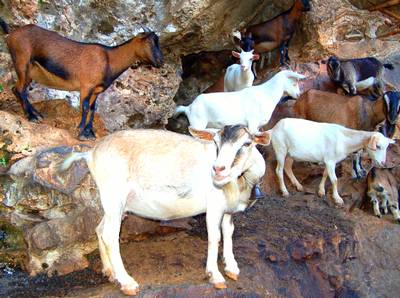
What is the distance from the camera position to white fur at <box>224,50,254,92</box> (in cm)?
831

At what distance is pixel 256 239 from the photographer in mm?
5805

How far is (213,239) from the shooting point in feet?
15.4

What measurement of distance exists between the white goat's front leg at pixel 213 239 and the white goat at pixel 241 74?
4.07 m

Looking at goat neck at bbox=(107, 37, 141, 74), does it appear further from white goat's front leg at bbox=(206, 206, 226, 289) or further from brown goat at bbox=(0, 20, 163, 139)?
white goat's front leg at bbox=(206, 206, 226, 289)

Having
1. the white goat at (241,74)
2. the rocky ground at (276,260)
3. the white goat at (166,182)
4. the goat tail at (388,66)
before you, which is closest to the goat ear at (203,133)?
the white goat at (166,182)

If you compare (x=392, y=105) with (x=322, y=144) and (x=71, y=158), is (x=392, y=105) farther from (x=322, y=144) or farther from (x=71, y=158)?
(x=71, y=158)

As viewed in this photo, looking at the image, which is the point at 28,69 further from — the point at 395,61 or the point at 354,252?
the point at 395,61

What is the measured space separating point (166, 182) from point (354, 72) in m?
5.22

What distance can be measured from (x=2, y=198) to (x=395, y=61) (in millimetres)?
7062

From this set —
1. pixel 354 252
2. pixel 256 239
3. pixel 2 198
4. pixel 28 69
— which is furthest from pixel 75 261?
pixel 354 252

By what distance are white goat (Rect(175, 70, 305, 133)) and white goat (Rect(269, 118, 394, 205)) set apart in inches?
14.0

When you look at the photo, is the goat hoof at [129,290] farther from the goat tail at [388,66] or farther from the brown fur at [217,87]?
the goat tail at [388,66]

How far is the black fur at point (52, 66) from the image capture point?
6.36m

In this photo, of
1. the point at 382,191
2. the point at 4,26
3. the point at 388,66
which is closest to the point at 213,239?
the point at 382,191
